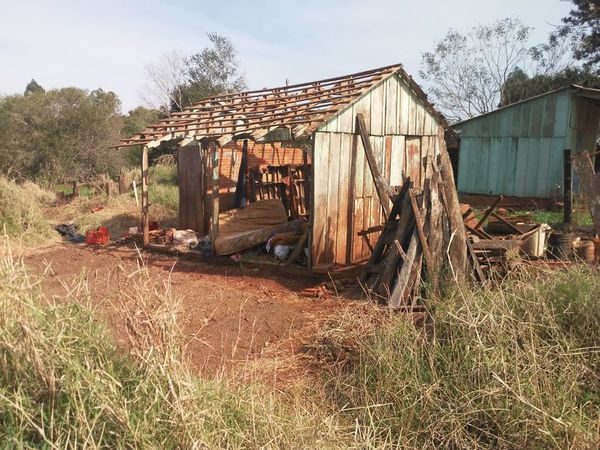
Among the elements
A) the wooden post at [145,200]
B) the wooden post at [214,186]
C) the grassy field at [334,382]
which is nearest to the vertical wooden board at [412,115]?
the wooden post at [214,186]

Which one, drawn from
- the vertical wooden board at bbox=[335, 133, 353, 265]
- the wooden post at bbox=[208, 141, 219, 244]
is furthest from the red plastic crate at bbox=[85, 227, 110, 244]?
the vertical wooden board at bbox=[335, 133, 353, 265]

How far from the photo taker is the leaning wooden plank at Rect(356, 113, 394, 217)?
25.3ft

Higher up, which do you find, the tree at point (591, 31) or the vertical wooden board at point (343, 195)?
the tree at point (591, 31)

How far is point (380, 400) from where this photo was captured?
391cm

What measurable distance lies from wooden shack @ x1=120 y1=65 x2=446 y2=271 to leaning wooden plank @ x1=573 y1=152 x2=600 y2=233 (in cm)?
302

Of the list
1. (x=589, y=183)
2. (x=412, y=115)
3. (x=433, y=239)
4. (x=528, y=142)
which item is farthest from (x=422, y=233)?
(x=528, y=142)

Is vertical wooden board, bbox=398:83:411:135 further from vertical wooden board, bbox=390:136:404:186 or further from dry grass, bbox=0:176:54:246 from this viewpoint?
dry grass, bbox=0:176:54:246

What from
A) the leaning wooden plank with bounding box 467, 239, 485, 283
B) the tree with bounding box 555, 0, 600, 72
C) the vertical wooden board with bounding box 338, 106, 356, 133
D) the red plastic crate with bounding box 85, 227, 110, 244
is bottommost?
the red plastic crate with bounding box 85, 227, 110, 244

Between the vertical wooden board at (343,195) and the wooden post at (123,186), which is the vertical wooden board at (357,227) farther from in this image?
the wooden post at (123,186)

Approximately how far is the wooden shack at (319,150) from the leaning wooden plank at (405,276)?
1.65 metres

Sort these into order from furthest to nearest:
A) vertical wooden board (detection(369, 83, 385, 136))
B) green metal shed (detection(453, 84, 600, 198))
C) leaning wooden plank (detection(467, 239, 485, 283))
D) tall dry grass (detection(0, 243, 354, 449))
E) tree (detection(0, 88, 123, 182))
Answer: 1. tree (detection(0, 88, 123, 182))
2. green metal shed (detection(453, 84, 600, 198))
3. vertical wooden board (detection(369, 83, 385, 136))
4. leaning wooden plank (detection(467, 239, 485, 283))
5. tall dry grass (detection(0, 243, 354, 449))

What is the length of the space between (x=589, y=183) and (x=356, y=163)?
17.0ft

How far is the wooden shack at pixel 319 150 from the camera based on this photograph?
913 centimetres

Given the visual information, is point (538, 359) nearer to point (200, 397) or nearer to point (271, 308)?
point (200, 397)
